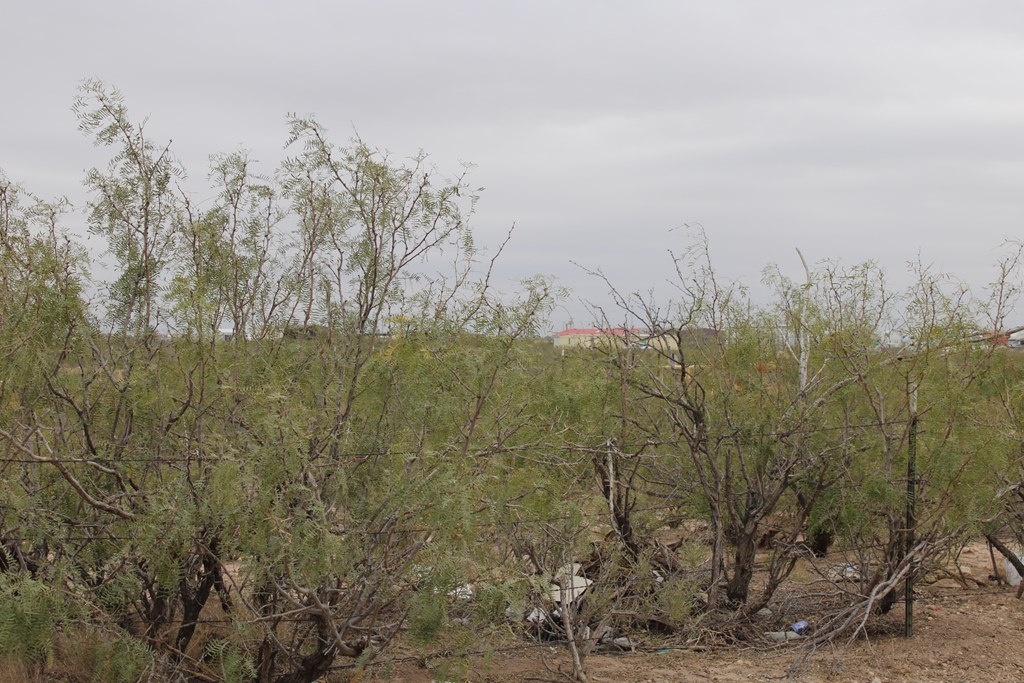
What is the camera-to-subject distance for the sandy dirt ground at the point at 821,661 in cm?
599

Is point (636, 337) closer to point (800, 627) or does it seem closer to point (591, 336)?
point (591, 336)

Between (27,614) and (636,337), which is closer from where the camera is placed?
(27,614)

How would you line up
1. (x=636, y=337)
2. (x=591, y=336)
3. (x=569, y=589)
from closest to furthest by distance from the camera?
1. (x=569, y=589)
2. (x=636, y=337)
3. (x=591, y=336)

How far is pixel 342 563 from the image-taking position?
4.36m

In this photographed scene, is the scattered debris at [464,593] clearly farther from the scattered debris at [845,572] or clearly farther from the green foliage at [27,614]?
the scattered debris at [845,572]

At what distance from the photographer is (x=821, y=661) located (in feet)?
20.8

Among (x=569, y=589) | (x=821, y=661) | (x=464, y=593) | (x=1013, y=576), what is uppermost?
(x=464, y=593)

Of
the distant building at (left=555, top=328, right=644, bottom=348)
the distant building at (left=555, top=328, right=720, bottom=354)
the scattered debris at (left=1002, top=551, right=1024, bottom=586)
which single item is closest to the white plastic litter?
the scattered debris at (left=1002, top=551, right=1024, bottom=586)

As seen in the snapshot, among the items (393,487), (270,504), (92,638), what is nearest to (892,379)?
(393,487)

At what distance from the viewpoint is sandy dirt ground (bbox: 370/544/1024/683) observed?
5.99m

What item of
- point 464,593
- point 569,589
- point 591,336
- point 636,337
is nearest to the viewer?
point 464,593

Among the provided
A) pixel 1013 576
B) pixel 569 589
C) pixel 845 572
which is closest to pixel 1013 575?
pixel 1013 576

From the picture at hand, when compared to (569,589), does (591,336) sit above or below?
above

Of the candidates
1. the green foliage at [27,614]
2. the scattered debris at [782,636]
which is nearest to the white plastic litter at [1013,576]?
the scattered debris at [782,636]
